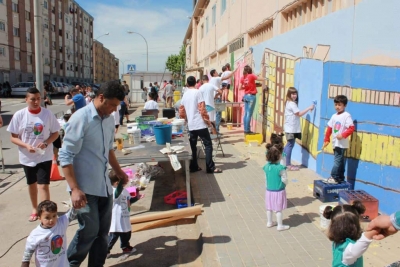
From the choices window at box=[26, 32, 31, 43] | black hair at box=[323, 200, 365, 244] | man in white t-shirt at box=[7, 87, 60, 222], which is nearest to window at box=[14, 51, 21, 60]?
window at box=[26, 32, 31, 43]

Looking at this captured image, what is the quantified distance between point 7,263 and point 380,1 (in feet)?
19.8

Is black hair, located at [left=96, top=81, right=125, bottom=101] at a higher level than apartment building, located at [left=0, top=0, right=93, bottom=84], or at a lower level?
lower

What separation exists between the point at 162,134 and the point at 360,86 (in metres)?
3.27

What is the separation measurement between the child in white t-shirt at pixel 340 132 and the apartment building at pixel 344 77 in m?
0.16

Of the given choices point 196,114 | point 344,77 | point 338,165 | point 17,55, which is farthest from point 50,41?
point 338,165

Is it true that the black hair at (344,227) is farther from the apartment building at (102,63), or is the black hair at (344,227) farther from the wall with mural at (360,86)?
the apartment building at (102,63)

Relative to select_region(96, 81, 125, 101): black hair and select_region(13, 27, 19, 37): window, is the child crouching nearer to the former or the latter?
select_region(96, 81, 125, 101): black hair

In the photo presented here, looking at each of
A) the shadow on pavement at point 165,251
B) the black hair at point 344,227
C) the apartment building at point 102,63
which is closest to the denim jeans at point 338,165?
the shadow on pavement at point 165,251

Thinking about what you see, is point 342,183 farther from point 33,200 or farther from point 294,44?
point 33,200

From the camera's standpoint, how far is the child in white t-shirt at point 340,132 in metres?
5.74

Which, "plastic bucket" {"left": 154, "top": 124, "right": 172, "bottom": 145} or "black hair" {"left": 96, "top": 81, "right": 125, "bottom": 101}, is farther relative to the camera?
"plastic bucket" {"left": 154, "top": 124, "right": 172, "bottom": 145}

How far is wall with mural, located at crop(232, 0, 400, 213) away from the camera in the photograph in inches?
201

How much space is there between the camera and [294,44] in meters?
8.62

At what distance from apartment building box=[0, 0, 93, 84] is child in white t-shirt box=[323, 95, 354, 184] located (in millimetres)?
26096
